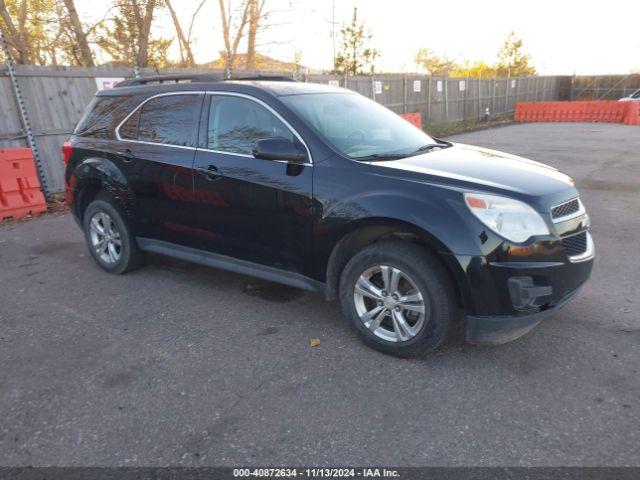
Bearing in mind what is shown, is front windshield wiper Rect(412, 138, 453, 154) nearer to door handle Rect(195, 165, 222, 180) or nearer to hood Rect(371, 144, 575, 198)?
hood Rect(371, 144, 575, 198)

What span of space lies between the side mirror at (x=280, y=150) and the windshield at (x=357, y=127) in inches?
10.3

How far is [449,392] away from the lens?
289cm

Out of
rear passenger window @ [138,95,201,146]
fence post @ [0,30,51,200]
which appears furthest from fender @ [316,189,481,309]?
fence post @ [0,30,51,200]

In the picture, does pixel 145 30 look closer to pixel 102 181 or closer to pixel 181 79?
pixel 181 79

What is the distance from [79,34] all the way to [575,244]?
621 inches

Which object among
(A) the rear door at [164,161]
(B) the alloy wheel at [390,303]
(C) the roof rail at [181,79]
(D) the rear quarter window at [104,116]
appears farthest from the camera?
(D) the rear quarter window at [104,116]

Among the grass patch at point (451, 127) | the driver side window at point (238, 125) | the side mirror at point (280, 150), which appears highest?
the driver side window at point (238, 125)

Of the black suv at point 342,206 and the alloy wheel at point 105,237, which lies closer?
the black suv at point 342,206

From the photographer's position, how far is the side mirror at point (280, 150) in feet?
11.0

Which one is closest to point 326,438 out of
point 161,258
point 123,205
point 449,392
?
point 449,392

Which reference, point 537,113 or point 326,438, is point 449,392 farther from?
point 537,113

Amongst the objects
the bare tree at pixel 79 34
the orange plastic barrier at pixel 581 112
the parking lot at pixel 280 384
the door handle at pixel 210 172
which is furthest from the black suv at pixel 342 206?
the orange plastic barrier at pixel 581 112

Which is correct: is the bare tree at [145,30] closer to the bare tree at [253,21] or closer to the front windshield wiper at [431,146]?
the bare tree at [253,21]

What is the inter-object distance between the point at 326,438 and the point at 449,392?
84cm
